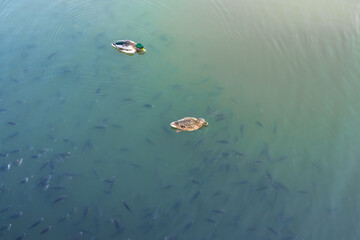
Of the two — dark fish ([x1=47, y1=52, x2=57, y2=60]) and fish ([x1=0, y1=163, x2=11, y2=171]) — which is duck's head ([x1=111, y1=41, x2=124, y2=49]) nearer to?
dark fish ([x1=47, y1=52, x2=57, y2=60])

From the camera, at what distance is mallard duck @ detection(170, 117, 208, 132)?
5809 millimetres

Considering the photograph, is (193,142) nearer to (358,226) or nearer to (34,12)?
(358,226)

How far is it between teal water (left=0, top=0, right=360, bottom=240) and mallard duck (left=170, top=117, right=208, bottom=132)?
0.20 metres

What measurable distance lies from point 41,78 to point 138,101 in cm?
245

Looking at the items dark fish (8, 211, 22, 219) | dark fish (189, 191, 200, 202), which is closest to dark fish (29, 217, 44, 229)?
dark fish (8, 211, 22, 219)

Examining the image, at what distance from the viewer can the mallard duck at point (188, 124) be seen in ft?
19.1

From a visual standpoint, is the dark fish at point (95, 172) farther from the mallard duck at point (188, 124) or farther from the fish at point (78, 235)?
the mallard duck at point (188, 124)

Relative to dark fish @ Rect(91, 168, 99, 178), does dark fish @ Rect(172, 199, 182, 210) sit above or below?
below

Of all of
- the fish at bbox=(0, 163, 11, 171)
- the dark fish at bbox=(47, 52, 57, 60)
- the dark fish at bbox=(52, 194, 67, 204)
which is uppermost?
the dark fish at bbox=(47, 52, 57, 60)

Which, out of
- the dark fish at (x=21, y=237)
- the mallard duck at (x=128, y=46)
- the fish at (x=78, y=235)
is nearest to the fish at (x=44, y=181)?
the dark fish at (x=21, y=237)

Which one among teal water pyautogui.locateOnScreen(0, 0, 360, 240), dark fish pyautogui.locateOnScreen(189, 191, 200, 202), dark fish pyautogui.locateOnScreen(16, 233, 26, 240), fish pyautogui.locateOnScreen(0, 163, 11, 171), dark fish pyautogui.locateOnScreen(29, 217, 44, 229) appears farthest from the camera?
fish pyautogui.locateOnScreen(0, 163, 11, 171)

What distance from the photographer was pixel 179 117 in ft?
20.5

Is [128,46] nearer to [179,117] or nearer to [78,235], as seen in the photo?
[179,117]

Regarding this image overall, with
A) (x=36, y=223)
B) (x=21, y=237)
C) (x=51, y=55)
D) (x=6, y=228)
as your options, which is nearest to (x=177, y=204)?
(x=36, y=223)
